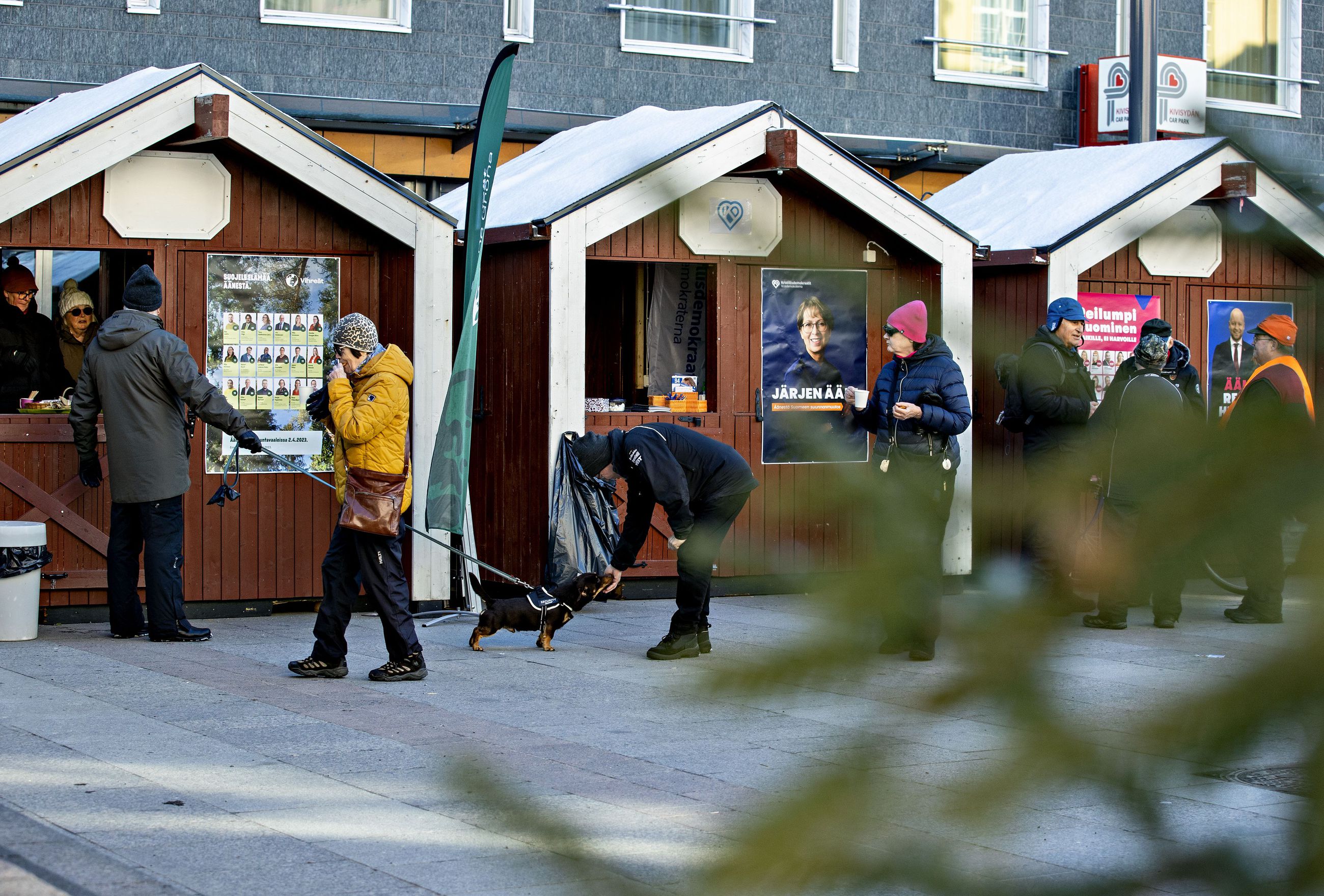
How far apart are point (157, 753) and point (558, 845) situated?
5595 mm

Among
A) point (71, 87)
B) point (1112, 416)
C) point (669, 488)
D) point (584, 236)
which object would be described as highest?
point (71, 87)

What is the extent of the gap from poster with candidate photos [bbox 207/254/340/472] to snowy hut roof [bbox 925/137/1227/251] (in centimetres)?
Answer: 483

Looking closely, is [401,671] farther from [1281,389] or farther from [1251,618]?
[1281,389]

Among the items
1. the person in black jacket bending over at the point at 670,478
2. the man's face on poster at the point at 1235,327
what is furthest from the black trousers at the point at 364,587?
the man's face on poster at the point at 1235,327

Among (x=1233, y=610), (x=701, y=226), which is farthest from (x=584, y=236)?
(x=701, y=226)

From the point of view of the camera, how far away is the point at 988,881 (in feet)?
3.20

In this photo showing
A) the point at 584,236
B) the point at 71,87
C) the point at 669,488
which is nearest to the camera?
the point at 669,488

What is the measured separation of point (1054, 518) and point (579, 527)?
8.94 metres

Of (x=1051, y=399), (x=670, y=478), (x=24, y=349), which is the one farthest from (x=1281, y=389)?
(x=24, y=349)

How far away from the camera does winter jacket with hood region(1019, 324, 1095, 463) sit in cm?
108

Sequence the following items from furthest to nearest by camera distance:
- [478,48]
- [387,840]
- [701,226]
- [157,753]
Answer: [478,48] → [157,753] → [387,840] → [701,226]

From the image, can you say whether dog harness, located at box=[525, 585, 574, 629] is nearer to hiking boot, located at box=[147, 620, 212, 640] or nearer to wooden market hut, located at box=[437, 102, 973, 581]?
wooden market hut, located at box=[437, 102, 973, 581]

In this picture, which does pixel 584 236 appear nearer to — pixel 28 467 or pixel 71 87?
pixel 28 467

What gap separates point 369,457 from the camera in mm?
7727
